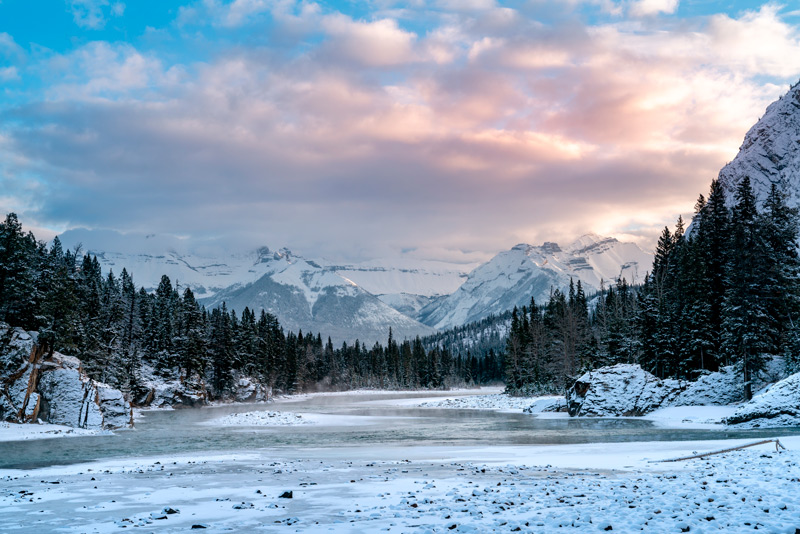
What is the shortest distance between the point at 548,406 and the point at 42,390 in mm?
52700

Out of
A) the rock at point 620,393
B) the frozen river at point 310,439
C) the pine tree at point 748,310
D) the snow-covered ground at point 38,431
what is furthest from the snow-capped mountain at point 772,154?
the snow-covered ground at point 38,431

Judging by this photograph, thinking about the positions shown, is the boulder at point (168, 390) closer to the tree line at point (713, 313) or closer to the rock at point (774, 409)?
the tree line at point (713, 313)

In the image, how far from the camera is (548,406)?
2616 inches

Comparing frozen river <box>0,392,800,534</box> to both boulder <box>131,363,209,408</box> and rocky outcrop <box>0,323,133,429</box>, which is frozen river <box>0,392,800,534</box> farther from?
boulder <box>131,363,209,408</box>

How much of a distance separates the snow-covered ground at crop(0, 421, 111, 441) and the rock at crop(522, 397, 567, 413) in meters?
46.4

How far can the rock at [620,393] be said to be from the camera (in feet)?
184

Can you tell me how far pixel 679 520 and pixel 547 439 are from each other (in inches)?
955

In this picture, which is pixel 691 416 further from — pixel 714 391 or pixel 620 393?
pixel 620 393

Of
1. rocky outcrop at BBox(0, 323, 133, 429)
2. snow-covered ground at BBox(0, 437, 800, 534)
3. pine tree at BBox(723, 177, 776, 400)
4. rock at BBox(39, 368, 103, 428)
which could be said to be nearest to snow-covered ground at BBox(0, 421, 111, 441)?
rock at BBox(39, 368, 103, 428)

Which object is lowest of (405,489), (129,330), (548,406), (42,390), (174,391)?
(548,406)

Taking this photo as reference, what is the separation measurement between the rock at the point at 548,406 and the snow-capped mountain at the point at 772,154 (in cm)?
9456

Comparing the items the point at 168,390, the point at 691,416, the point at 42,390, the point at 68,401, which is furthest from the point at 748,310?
the point at 168,390

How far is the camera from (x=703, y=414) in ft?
162

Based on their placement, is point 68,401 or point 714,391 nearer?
point 68,401
